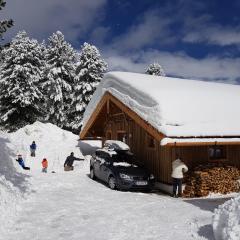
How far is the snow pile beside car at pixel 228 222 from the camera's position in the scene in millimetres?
7875

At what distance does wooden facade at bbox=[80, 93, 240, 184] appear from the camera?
1733cm

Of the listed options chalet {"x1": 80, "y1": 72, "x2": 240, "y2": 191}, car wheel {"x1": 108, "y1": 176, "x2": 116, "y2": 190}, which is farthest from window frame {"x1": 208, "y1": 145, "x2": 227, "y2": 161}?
car wheel {"x1": 108, "y1": 176, "x2": 116, "y2": 190}

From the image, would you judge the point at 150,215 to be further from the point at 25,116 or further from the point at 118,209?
the point at 25,116

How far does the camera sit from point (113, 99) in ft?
71.8

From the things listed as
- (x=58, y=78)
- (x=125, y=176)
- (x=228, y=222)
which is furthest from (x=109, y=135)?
(x=58, y=78)

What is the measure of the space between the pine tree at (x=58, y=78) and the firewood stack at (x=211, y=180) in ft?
107

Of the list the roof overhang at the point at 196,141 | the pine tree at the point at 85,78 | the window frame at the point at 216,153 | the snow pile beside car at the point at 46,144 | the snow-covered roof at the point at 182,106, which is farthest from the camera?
the pine tree at the point at 85,78

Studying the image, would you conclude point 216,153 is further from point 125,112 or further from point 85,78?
point 85,78

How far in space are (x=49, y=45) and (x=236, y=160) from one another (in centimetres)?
3737

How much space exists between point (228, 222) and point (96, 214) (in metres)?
5.16

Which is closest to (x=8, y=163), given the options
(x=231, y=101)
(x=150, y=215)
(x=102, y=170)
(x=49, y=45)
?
(x=102, y=170)

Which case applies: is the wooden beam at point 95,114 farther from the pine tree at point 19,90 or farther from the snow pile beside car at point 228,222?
the pine tree at point 19,90

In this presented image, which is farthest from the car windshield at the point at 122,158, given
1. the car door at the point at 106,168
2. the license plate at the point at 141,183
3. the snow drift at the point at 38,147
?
the snow drift at the point at 38,147

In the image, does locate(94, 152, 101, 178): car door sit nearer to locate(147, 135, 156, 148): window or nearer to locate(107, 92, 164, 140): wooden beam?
locate(147, 135, 156, 148): window
